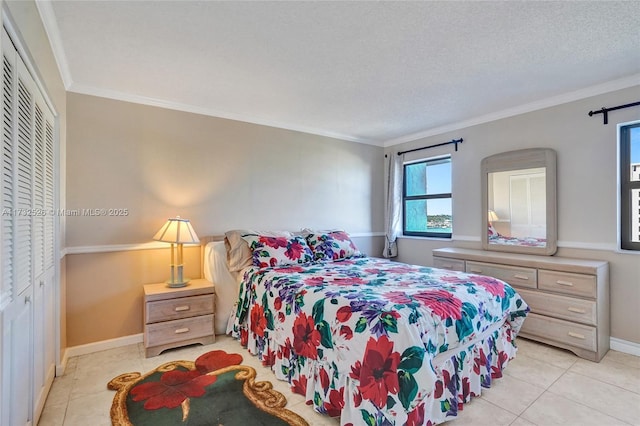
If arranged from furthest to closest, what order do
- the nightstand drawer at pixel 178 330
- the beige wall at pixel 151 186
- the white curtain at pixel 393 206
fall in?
the white curtain at pixel 393 206 < the beige wall at pixel 151 186 < the nightstand drawer at pixel 178 330

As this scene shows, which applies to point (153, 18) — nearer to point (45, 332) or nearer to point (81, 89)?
point (81, 89)

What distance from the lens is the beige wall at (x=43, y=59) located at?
1.40 meters

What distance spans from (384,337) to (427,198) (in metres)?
3.29

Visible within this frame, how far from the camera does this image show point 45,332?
197 cm

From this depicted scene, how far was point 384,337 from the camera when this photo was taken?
4.96ft

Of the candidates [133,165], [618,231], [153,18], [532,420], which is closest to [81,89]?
[133,165]

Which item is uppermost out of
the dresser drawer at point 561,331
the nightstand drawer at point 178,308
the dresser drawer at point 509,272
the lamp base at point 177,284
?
the dresser drawer at point 509,272

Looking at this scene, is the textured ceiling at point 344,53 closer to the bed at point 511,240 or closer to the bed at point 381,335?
the bed at point 511,240

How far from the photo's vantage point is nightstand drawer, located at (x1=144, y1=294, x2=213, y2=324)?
2.62 m

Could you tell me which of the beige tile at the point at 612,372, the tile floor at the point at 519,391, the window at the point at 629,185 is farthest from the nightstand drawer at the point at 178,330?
the window at the point at 629,185

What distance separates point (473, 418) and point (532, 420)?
1.09 feet

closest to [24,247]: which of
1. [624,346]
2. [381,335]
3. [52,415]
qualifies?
[52,415]

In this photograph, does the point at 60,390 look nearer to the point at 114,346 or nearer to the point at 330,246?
the point at 114,346

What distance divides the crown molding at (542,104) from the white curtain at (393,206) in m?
0.45
